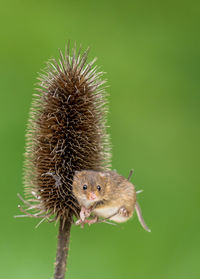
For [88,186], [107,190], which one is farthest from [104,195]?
[88,186]

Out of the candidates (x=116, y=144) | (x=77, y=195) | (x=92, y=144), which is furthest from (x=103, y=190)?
(x=116, y=144)

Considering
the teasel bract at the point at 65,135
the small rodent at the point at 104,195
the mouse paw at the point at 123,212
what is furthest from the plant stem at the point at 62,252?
the mouse paw at the point at 123,212

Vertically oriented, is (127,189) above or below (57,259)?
above

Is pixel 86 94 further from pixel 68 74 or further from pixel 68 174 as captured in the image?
pixel 68 174

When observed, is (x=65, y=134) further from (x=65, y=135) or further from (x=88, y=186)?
(x=88, y=186)

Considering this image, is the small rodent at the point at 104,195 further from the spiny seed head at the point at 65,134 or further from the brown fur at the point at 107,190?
the spiny seed head at the point at 65,134

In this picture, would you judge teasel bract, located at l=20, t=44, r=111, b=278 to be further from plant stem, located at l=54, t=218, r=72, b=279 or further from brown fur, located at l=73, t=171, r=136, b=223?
brown fur, located at l=73, t=171, r=136, b=223

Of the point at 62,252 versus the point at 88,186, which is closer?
the point at 88,186
